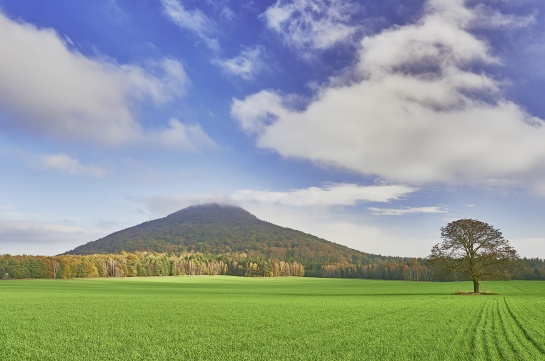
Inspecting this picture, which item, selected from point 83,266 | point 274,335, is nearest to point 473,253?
point 274,335

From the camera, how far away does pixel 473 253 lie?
69938mm

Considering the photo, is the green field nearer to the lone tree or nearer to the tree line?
the lone tree

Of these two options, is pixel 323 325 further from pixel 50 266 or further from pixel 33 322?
pixel 50 266

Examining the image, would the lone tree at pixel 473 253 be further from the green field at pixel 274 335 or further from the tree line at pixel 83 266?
the tree line at pixel 83 266

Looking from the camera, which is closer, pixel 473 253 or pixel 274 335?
pixel 274 335

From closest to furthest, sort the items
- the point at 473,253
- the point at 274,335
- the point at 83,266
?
the point at 274,335 < the point at 473,253 < the point at 83,266

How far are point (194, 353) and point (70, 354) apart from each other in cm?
590

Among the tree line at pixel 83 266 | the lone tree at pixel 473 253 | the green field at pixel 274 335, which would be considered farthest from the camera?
the tree line at pixel 83 266

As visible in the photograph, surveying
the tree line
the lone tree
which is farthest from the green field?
the tree line

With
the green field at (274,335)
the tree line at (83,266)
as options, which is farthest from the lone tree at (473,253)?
the tree line at (83,266)

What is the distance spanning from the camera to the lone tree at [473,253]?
6838 centimetres

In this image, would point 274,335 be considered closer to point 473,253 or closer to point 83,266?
point 473,253

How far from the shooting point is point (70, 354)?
2005 centimetres

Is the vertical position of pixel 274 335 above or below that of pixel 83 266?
below
